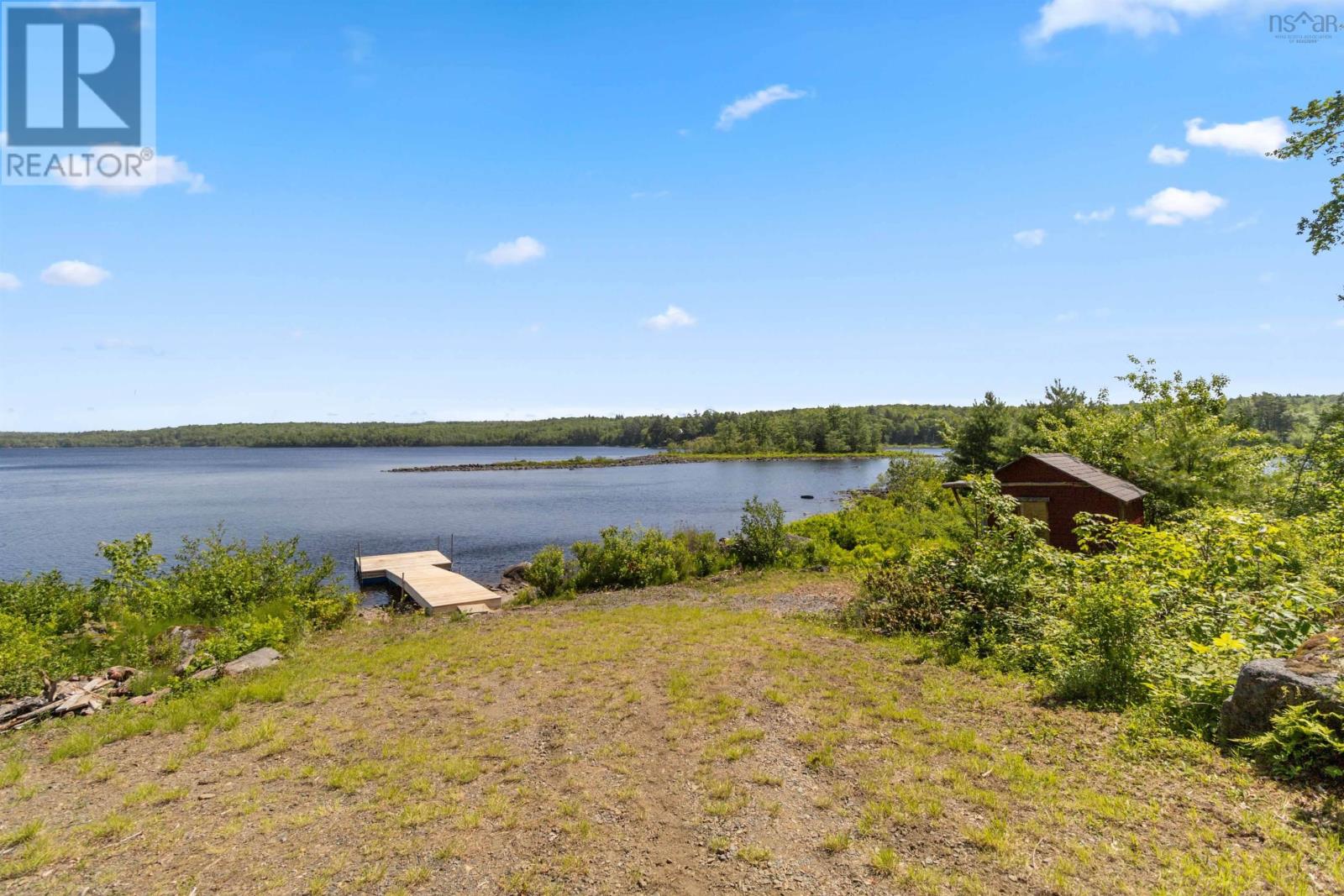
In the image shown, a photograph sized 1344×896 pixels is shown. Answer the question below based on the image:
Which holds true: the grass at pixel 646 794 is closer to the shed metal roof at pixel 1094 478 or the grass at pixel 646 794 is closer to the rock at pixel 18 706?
the rock at pixel 18 706

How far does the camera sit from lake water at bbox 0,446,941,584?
36.0m

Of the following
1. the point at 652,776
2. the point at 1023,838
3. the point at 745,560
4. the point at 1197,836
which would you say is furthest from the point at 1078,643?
the point at 745,560

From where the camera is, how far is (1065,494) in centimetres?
1725

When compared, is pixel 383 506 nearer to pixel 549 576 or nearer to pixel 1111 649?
pixel 549 576

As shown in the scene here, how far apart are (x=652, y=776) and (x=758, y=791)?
1.27 meters

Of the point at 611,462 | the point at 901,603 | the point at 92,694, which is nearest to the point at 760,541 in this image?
the point at 901,603

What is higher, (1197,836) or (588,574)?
(1197,836)

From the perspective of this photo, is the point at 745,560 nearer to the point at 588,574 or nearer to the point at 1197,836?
the point at 588,574

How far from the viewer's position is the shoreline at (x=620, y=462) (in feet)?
358

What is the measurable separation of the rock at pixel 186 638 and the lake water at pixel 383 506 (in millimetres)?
13613

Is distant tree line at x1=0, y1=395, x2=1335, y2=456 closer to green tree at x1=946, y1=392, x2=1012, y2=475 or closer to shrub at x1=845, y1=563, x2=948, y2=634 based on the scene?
green tree at x1=946, y1=392, x2=1012, y2=475

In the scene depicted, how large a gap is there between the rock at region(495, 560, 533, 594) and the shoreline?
271 feet

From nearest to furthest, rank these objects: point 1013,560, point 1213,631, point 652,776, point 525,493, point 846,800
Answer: point 846,800
point 652,776
point 1213,631
point 1013,560
point 525,493

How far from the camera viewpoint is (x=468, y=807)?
643 cm
